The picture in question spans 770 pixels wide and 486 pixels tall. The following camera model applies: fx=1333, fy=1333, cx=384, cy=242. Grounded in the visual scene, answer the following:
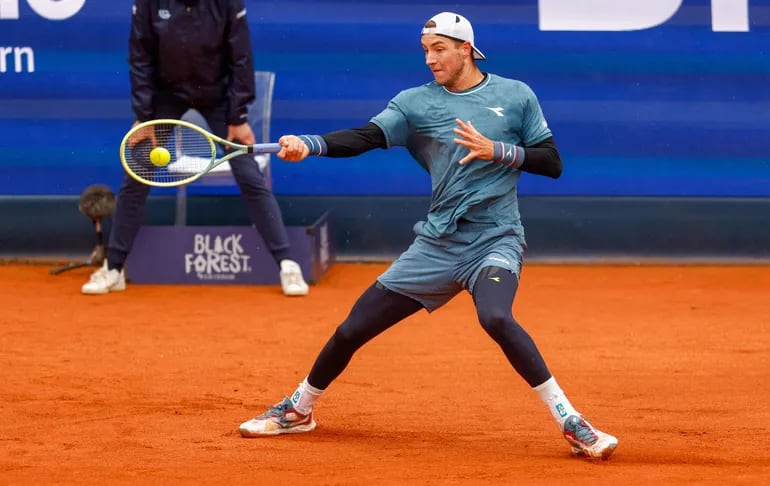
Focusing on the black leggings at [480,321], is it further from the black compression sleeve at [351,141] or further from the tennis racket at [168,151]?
the tennis racket at [168,151]

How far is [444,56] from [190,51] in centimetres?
345

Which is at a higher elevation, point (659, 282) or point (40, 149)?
point (40, 149)

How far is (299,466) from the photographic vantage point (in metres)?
5.02

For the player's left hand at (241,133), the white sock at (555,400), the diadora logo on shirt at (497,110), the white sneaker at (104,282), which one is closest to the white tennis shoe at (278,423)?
the white sock at (555,400)

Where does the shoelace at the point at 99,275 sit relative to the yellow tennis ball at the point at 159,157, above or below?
below

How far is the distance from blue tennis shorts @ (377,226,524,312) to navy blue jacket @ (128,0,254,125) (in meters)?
3.40

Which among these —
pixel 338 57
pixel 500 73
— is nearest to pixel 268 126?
pixel 338 57

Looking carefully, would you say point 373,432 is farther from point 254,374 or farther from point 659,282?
point 659,282

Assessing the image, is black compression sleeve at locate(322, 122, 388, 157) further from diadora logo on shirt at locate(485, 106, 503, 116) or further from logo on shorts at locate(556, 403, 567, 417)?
logo on shorts at locate(556, 403, 567, 417)

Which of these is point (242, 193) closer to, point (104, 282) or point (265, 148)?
point (104, 282)

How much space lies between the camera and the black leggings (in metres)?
5.05

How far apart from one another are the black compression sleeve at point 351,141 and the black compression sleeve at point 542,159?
0.60 meters

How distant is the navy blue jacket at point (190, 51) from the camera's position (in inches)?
330

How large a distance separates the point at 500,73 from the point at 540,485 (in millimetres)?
5465
